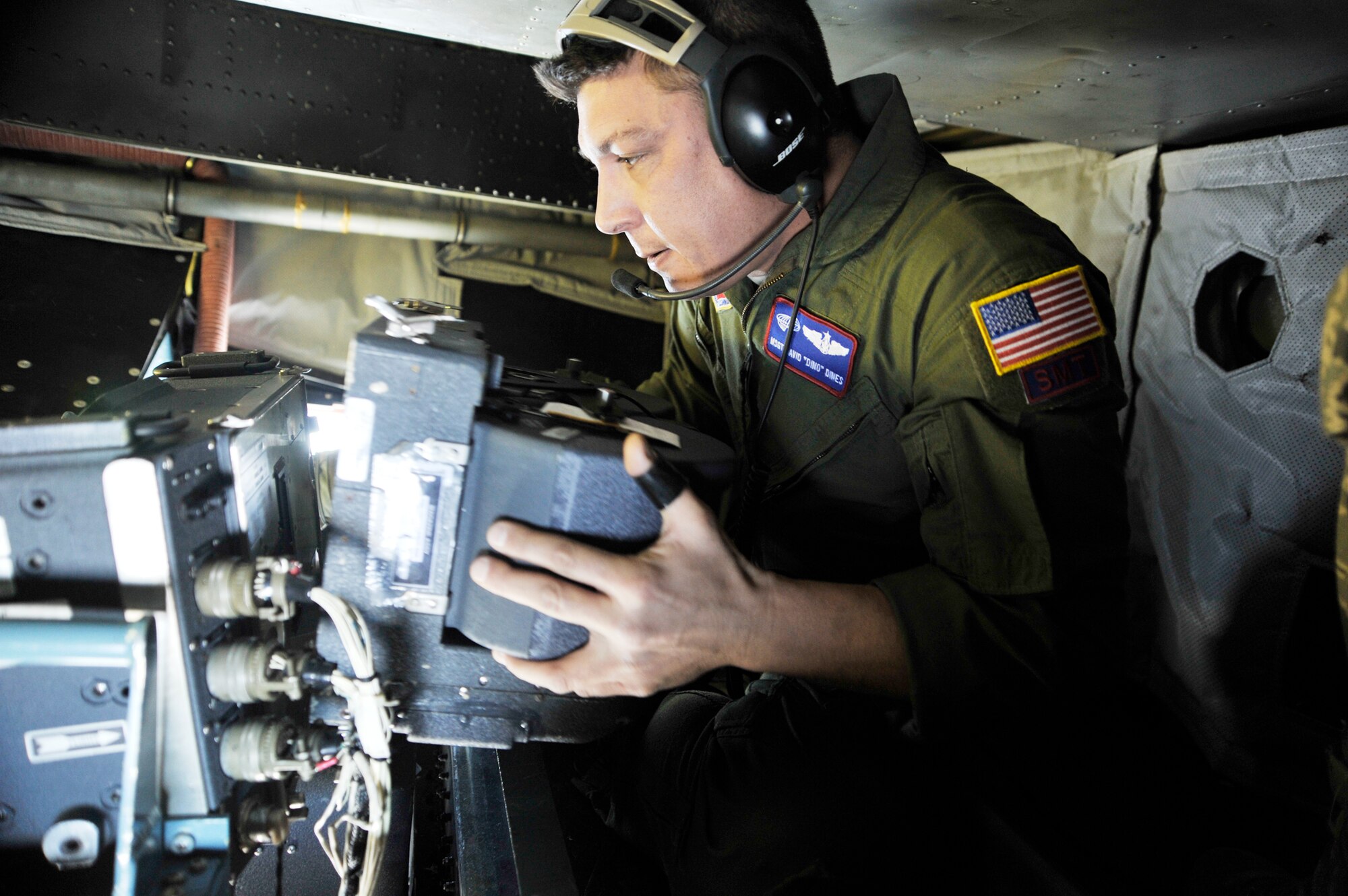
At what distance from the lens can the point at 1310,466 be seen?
1.73 meters

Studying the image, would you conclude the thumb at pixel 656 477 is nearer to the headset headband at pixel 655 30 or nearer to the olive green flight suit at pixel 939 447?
the olive green flight suit at pixel 939 447

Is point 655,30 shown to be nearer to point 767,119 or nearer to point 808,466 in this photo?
point 767,119

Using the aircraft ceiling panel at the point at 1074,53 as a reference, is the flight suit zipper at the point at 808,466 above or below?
below

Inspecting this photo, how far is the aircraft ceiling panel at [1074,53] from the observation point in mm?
1252

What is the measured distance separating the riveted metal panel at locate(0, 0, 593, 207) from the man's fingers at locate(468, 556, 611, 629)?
188cm

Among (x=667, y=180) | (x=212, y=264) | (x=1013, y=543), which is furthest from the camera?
(x=212, y=264)

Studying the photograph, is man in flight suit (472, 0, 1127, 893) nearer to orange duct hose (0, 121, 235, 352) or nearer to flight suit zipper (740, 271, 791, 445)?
flight suit zipper (740, 271, 791, 445)

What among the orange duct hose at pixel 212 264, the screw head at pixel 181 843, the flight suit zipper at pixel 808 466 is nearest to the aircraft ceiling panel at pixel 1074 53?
the flight suit zipper at pixel 808 466

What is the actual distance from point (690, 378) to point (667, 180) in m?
0.59

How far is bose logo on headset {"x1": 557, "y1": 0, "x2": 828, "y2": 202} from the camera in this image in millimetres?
1091

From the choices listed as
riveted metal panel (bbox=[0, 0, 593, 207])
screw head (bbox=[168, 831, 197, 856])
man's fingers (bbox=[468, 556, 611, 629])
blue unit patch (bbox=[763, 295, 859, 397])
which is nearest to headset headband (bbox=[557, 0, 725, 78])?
blue unit patch (bbox=[763, 295, 859, 397])

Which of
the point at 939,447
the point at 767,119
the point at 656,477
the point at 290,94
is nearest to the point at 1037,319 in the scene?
the point at 939,447

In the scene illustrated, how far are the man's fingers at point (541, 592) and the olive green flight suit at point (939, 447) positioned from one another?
40 centimetres

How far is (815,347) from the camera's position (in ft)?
4.23
